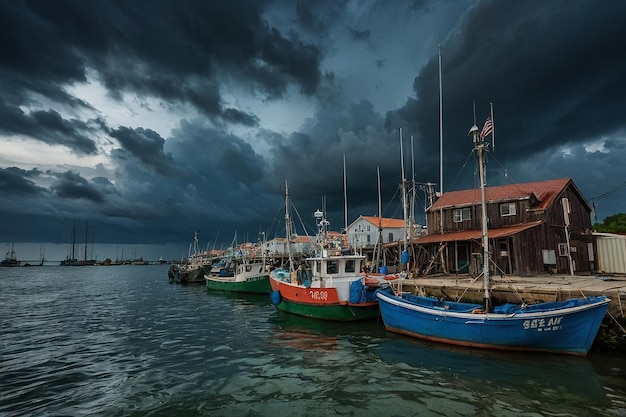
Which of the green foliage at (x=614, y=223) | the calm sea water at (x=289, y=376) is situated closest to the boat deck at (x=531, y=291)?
the calm sea water at (x=289, y=376)

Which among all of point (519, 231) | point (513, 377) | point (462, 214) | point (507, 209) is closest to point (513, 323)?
point (513, 377)

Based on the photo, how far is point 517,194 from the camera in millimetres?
28969

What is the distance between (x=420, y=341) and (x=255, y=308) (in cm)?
1825

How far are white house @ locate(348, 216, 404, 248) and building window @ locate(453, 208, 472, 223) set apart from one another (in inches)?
1176

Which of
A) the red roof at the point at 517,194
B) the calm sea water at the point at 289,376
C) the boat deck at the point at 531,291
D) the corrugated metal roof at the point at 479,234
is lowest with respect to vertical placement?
the calm sea water at the point at 289,376

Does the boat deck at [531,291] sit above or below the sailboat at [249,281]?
above

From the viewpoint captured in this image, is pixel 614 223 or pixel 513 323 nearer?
pixel 513 323

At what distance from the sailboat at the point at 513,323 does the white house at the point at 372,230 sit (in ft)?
153

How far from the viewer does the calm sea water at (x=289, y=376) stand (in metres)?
9.52

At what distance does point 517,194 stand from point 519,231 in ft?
17.3

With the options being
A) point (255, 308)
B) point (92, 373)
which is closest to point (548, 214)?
point (255, 308)

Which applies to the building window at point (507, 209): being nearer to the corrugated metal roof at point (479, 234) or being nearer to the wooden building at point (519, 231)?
the wooden building at point (519, 231)

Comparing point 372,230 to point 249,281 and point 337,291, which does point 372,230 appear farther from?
point 337,291

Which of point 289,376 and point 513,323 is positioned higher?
point 513,323
